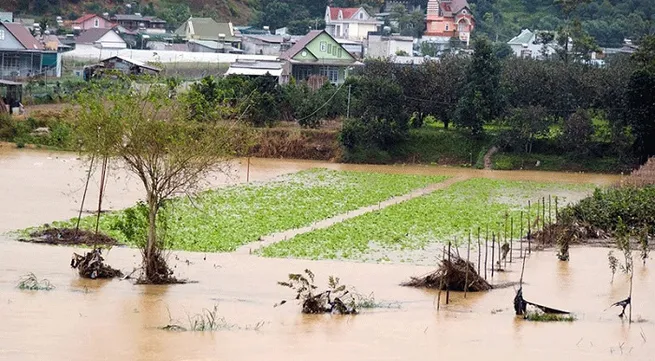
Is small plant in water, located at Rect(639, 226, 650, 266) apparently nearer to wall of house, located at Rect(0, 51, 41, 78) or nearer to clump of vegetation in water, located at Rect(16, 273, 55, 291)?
clump of vegetation in water, located at Rect(16, 273, 55, 291)

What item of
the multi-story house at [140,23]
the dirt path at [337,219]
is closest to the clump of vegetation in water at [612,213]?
the dirt path at [337,219]

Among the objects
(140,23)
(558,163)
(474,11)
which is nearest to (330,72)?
(558,163)

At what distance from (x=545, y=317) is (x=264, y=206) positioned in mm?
15126

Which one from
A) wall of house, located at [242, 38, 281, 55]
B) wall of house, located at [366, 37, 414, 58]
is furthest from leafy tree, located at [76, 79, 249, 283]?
wall of house, located at [366, 37, 414, 58]

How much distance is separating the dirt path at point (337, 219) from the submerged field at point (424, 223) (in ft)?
1.20

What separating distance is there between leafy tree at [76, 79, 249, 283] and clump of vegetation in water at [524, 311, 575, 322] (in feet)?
20.5

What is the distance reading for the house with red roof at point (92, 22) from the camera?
86438 mm

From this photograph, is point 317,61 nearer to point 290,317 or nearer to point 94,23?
point 94,23

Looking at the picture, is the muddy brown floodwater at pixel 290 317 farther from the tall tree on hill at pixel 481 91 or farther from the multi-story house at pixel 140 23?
the multi-story house at pixel 140 23

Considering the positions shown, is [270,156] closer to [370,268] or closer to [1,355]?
[370,268]

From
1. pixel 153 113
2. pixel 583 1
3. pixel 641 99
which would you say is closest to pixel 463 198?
pixel 641 99

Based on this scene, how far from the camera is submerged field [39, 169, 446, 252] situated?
2766 centimetres

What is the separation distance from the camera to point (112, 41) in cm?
7931

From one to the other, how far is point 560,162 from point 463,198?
13259mm
